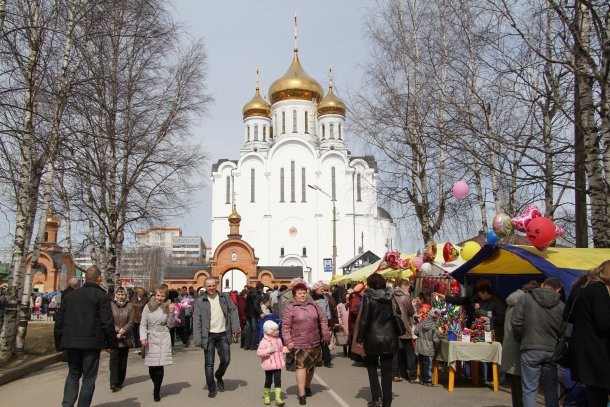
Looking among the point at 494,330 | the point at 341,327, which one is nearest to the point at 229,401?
the point at 494,330

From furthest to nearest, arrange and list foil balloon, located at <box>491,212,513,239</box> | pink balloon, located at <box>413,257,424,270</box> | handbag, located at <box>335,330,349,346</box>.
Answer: pink balloon, located at <box>413,257,424,270</box>, handbag, located at <box>335,330,349,346</box>, foil balloon, located at <box>491,212,513,239</box>

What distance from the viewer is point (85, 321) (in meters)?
Answer: 7.05

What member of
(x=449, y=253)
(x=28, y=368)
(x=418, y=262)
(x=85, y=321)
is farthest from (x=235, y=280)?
(x=85, y=321)

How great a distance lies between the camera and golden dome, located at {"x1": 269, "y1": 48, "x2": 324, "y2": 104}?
2419 inches

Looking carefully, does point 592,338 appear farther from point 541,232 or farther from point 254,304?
point 254,304

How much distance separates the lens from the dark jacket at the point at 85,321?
22.9 ft

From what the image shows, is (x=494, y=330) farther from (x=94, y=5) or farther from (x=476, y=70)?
(x=94, y=5)

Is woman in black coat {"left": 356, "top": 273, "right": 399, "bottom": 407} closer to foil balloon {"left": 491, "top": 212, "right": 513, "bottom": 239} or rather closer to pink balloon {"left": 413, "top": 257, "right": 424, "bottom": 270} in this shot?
foil balloon {"left": 491, "top": 212, "right": 513, "bottom": 239}

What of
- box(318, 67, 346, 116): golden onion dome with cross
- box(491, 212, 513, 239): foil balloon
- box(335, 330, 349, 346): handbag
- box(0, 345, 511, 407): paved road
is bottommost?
box(0, 345, 511, 407): paved road

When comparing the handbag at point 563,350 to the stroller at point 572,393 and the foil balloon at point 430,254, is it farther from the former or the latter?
the foil balloon at point 430,254

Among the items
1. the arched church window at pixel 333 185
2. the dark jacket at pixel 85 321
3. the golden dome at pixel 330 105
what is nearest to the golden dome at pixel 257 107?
the golden dome at pixel 330 105

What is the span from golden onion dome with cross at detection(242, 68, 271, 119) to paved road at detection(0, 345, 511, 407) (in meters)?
51.8

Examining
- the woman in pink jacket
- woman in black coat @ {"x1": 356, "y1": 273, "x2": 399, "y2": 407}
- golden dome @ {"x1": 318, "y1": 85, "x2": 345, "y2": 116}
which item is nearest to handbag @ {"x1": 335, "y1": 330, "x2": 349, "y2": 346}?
the woman in pink jacket

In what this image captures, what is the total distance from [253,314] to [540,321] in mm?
10756
